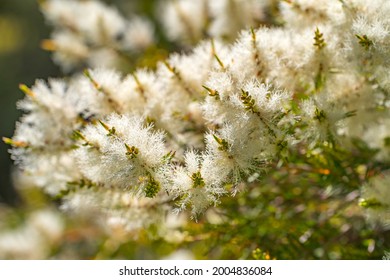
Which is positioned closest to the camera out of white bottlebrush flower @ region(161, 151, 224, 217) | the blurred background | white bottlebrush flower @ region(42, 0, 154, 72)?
white bottlebrush flower @ region(161, 151, 224, 217)

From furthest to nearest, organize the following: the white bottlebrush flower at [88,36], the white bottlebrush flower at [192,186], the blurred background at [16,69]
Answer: the blurred background at [16,69]
the white bottlebrush flower at [88,36]
the white bottlebrush flower at [192,186]

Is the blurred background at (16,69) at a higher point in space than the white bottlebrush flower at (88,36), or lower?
higher

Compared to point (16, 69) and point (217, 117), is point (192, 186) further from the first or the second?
point (16, 69)

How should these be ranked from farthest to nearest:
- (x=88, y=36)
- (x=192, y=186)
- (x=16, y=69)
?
(x=16, y=69), (x=88, y=36), (x=192, y=186)

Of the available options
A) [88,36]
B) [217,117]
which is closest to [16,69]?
[88,36]

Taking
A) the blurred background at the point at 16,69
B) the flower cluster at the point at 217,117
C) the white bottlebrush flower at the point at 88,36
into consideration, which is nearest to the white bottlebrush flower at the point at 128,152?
the flower cluster at the point at 217,117

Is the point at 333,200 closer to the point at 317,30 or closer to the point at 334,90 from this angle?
the point at 334,90

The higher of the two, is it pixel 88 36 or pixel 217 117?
pixel 88 36

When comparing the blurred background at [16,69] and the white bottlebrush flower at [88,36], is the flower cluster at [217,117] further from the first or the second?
the blurred background at [16,69]

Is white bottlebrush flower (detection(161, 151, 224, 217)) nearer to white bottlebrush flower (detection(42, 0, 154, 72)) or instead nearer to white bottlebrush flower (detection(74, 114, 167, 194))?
white bottlebrush flower (detection(74, 114, 167, 194))

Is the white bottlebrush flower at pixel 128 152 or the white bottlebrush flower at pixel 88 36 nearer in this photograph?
the white bottlebrush flower at pixel 128 152

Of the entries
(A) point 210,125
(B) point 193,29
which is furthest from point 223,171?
(B) point 193,29

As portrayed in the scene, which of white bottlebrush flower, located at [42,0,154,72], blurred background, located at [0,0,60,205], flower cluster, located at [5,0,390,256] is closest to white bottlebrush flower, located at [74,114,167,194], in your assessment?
flower cluster, located at [5,0,390,256]
